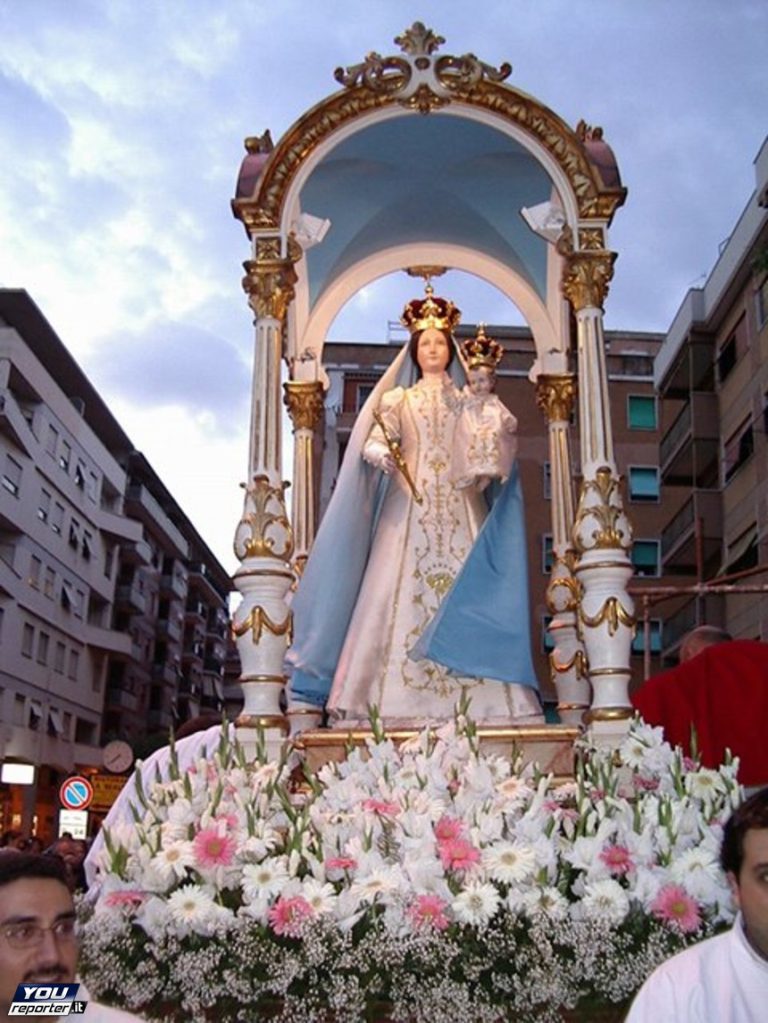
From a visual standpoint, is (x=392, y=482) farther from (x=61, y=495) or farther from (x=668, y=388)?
(x=61, y=495)

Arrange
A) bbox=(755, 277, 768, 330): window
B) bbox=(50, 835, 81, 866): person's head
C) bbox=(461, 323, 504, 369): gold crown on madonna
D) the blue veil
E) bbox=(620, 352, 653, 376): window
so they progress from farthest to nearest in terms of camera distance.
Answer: bbox=(620, 352, 653, 376): window, bbox=(755, 277, 768, 330): window, bbox=(50, 835, 81, 866): person's head, bbox=(461, 323, 504, 369): gold crown on madonna, the blue veil

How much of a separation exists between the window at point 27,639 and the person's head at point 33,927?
1550 inches

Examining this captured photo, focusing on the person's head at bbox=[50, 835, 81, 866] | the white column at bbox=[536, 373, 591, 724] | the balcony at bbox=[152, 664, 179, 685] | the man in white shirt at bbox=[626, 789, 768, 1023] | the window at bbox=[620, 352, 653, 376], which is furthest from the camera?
the balcony at bbox=[152, 664, 179, 685]

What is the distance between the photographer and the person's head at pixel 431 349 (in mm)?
8836

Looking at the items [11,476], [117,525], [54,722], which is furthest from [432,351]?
[117,525]

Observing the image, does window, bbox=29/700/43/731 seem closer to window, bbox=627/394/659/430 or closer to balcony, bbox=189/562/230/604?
window, bbox=627/394/659/430

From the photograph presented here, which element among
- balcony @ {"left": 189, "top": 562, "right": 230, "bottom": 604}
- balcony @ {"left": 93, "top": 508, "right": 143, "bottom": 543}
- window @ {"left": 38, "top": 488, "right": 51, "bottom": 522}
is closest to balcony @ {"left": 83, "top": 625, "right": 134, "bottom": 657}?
balcony @ {"left": 93, "top": 508, "right": 143, "bottom": 543}

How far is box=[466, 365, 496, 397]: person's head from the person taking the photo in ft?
27.8

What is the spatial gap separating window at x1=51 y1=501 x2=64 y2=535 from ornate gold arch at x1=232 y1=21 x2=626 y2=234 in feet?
123

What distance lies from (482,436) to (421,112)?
219cm

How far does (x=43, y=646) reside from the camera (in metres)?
43.1

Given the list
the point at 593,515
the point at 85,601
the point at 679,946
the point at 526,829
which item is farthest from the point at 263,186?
the point at 85,601

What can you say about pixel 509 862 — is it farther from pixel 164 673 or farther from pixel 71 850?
pixel 164 673

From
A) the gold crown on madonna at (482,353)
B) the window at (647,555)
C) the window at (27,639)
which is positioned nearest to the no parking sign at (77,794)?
the gold crown on madonna at (482,353)
